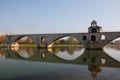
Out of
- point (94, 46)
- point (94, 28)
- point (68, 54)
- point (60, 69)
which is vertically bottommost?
point (60, 69)

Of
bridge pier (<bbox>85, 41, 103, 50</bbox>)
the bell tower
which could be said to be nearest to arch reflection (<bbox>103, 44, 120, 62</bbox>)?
bridge pier (<bbox>85, 41, 103, 50</bbox>)

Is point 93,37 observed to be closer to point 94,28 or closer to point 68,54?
point 94,28

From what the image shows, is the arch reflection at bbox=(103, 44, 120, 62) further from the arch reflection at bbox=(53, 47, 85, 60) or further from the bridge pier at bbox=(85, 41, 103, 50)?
the arch reflection at bbox=(53, 47, 85, 60)

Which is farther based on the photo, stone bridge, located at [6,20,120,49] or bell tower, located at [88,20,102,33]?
bell tower, located at [88,20,102,33]

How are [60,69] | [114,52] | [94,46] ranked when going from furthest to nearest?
[94,46] → [114,52] → [60,69]

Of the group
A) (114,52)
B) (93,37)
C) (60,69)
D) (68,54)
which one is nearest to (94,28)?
(93,37)

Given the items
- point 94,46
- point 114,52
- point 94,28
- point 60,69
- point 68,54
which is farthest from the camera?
point 94,28

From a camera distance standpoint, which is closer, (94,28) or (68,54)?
(68,54)

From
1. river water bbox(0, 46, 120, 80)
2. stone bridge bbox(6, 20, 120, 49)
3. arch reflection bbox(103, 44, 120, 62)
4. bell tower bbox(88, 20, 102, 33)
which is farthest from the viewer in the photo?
bell tower bbox(88, 20, 102, 33)

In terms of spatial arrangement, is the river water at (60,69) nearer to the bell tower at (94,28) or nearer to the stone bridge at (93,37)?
the stone bridge at (93,37)

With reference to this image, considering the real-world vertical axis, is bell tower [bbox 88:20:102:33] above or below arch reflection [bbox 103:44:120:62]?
above

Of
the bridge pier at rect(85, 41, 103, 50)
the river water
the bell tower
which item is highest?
the bell tower

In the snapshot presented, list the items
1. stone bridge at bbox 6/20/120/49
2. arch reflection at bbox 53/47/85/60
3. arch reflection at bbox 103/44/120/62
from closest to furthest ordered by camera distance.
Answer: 1. arch reflection at bbox 103/44/120/62
2. arch reflection at bbox 53/47/85/60
3. stone bridge at bbox 6/20/120/49

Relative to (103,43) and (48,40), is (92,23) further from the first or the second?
(48,40)
